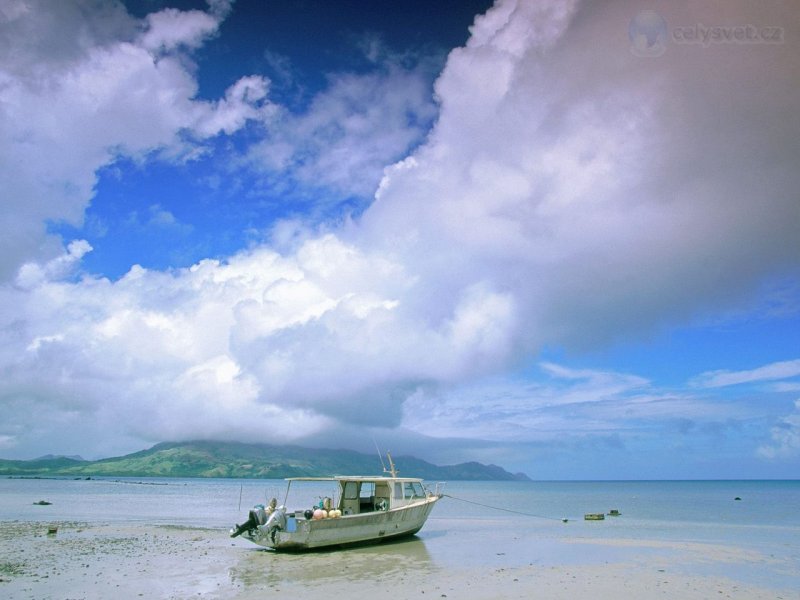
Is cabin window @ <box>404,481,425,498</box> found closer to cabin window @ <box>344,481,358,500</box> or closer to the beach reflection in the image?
cabin window @ <box>344,481,358,500</box>

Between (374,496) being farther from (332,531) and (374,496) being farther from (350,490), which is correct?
(332,531)

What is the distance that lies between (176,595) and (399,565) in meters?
8.67

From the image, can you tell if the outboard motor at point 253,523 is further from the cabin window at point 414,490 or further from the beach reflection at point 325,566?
the cabin window at point 414,490

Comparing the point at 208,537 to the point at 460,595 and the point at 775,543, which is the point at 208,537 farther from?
the point at 775,543

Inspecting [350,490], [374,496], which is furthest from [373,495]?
[350,490]

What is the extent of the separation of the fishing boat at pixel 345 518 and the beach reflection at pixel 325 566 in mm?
601

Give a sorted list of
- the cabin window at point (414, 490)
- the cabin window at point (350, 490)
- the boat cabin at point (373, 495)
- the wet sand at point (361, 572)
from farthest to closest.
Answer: the cabin window at point (414, 490), the cabin window at point (350, 490), the boat cabin at point (373, 495), the wet sand at point (361, 572)

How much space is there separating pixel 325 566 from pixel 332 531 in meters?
3.03

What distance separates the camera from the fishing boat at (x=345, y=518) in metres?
24.0

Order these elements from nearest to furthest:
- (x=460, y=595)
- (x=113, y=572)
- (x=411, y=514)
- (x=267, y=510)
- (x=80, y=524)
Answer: (x=460, y=595), (x=113, y=572), (x=267, y=510), (x=411, y=514), (x=80, y=524)

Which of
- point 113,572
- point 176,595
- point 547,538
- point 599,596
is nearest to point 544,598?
point 599,596

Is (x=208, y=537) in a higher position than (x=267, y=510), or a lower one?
lower

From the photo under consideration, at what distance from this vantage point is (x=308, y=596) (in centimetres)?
1680

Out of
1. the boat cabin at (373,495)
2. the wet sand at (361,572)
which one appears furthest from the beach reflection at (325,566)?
the boat cabin at (373,495)
